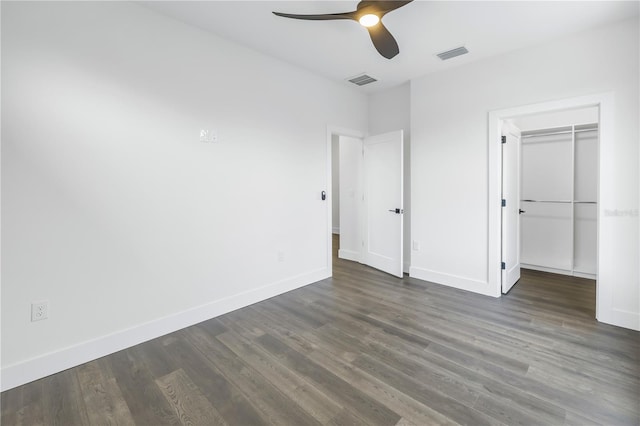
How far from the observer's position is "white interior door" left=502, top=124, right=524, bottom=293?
11.3 feet

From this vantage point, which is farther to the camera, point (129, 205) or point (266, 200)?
point (266, 200)

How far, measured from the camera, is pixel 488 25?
270 centimetres

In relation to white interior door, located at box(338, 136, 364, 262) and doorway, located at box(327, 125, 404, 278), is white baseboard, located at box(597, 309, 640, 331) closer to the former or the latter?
doorway, located at box(327, 125, 404, 278)

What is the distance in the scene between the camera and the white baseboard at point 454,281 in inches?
137

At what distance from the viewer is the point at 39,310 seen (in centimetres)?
204

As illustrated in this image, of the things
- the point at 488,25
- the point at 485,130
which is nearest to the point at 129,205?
the point at 488,25

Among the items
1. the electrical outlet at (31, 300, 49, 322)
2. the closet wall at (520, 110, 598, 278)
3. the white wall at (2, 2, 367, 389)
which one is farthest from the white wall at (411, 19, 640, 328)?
the electrical outlet at (31, 300, 49, 322)

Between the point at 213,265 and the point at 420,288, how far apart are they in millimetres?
2508

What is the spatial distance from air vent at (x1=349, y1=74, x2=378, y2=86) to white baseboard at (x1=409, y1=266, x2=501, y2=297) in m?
2.71

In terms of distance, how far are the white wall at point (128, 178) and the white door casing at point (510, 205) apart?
259cm

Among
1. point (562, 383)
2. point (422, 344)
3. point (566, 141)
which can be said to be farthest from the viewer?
point (566, 141)

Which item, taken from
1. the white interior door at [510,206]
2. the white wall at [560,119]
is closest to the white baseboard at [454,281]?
the white interior door at [510,206]

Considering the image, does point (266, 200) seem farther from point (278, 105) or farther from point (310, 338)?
point (310, 338)

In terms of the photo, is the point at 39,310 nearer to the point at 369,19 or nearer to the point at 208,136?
the point at 208,136
